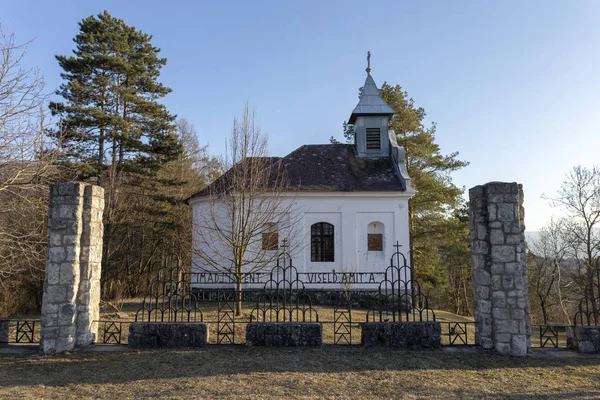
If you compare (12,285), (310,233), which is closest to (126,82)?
(12,285)

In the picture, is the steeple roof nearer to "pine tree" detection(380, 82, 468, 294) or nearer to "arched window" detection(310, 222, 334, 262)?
"pine tree" detection(380, 82, 468, 294)

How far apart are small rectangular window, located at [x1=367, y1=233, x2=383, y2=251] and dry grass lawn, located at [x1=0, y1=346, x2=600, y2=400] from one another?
38.1 ft

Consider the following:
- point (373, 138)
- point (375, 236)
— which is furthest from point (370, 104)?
point (375, 236)

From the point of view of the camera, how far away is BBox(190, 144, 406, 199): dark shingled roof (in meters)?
19.3

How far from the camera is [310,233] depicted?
19.3m

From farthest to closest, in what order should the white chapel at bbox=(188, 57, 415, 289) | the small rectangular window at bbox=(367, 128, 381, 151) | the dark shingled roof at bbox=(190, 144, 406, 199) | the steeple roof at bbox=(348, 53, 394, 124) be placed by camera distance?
the steeple roof at bbox=(348, 53, 394, 124)
the small rectangular window at bbox=(367, 128, 381, 151)
the dark shingled roof at bbox=(190, 144, 406, 199)
the white chapel at bbox=(188, 57, 415, 289)

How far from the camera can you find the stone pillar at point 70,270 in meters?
7.48

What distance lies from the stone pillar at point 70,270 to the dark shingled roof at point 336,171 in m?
10.5

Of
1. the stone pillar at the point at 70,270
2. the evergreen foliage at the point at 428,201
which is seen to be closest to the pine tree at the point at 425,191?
the evergreen foliage at the point at 428,201

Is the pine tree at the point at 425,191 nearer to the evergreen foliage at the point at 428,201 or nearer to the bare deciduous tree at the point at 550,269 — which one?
the evergreen foliage at the point at 428,201

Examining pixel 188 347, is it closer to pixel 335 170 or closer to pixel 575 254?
pixel 335 170

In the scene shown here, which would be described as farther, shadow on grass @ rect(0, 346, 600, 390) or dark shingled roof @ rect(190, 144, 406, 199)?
dark shingled roof @ rect(190, 144, 406, 199)

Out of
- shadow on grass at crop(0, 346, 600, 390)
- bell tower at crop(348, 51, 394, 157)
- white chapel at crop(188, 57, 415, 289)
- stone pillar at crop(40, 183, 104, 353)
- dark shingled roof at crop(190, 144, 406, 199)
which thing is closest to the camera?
shadow on grass at crop(0, 346, 600, 390)

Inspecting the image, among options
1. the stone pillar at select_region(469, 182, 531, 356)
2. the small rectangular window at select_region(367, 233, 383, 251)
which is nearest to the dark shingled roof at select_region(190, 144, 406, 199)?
the small rectangular window at select_region(367, 233, 383, 251)
